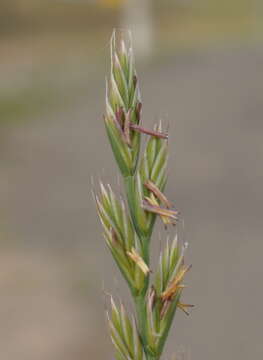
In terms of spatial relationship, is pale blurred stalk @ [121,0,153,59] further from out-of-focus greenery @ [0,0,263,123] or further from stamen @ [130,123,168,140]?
stamen @ [130,123,168,140]

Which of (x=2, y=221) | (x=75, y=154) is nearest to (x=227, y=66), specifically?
(x=75, y=154)

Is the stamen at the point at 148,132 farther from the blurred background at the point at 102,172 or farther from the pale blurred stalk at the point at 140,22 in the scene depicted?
the pale blurred stalk at the point at 140,22

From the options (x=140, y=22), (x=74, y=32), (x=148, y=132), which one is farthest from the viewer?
(x=74, y=32)

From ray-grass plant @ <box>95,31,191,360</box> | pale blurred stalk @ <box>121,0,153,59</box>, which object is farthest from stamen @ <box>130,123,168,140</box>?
pale blurred stalk @ <box>121,0,153,59</box>

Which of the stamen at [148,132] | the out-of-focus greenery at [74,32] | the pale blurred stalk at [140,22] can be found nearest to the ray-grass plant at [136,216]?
the stamen at [148,132]

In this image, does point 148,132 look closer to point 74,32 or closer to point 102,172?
point 102,172

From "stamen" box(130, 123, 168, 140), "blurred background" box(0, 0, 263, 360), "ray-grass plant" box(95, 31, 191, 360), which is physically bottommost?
"blurred background" box(0, 0, 263, 360)

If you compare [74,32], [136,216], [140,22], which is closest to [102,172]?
[136,216]

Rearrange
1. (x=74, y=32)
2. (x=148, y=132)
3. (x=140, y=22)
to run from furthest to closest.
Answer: (x=74, y=32), (x=140, y=22), (x=148, y=132)

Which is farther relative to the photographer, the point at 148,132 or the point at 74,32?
the point at 74,32
